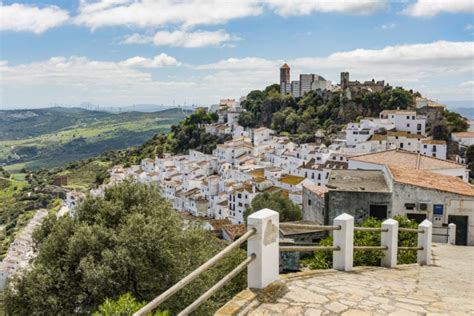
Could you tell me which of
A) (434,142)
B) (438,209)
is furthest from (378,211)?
(434,142)

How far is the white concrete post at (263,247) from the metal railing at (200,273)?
0.27 ft

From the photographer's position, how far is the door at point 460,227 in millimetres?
18766

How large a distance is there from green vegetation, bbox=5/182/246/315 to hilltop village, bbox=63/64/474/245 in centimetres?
271

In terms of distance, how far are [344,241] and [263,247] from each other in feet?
7.66

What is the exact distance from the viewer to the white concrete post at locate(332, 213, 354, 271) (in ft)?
23.0

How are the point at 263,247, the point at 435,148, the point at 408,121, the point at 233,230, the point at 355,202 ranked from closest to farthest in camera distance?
the point at 263,247 → the point at 355,202 → the point at 233,230 → the point at 435,148 → the point at 408,121

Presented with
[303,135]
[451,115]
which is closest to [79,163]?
[303,135]

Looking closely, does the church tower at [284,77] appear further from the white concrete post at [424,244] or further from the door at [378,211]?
the white concrete post at [424,244]

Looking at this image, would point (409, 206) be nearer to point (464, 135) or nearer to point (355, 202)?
point (355, 202)

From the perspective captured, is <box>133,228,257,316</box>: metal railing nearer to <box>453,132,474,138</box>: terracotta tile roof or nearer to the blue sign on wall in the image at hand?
the blue sign on wall

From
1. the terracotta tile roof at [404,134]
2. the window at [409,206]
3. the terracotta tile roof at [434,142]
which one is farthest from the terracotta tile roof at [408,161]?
the terracotta tile roof at [404,134]

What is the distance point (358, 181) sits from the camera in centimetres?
2219

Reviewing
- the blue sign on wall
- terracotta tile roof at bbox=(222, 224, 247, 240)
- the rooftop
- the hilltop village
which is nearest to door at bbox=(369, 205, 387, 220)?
the hilltop village

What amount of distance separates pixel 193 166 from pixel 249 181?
1914cm
